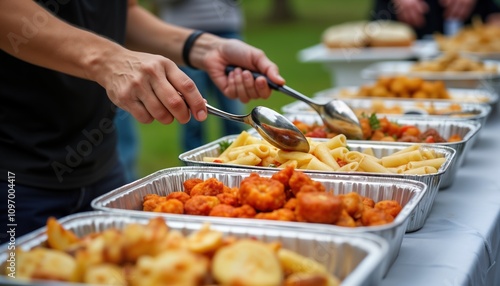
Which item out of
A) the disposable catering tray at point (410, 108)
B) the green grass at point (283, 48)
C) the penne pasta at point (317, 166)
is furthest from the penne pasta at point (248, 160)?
the green grass at point (283, 48)

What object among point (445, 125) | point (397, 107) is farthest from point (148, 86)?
point (397, 107)

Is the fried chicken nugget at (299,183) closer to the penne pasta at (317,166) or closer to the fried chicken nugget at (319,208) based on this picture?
the fried chicken nugget at (319,208)

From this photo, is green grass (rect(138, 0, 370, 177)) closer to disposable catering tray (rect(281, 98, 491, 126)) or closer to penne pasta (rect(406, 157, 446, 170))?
disposable catering tray (rect(281, 98, 491, 126))

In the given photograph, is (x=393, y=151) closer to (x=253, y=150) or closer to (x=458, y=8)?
(x=253, y=150)

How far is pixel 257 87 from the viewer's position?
78.2 inches

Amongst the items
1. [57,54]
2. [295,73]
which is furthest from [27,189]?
[295,73]

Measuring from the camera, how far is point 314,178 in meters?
1.45

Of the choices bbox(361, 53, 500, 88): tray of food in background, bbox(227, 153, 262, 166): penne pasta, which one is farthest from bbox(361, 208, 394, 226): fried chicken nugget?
bbox(361, 53, 500, 88): tray of food in background

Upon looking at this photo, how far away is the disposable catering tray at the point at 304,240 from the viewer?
101 cm

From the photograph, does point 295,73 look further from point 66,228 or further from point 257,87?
point 66,228

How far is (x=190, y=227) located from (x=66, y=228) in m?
0.21

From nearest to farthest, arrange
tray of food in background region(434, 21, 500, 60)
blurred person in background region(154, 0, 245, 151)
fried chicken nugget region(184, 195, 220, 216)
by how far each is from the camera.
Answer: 1. fried chicken nugget region(184, 195, 220, 216)
2. tray of food in background region(434, 21, 500, 60)
3. blurred person in background region(154, 0, 245, 151)

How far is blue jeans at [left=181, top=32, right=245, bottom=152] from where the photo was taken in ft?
13.4

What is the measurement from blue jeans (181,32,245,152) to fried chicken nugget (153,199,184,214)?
9.16 feet
